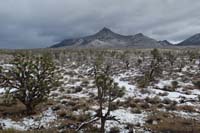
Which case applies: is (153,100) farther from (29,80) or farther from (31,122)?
(31,122)

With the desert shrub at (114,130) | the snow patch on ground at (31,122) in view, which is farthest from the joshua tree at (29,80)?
the desert shrub at (114,130)

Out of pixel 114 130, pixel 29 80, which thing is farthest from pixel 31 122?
pixel 114 130

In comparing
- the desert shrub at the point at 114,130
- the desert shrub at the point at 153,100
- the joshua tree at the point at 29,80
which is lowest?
the desert shrub at the point at 153,100

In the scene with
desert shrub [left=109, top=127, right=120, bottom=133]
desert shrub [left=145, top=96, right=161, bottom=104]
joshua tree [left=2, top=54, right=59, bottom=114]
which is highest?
joshua tree [left=2, top=54, right=59, bottom=114]

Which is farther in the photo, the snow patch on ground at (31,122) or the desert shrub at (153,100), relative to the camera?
the desert shrub at (153,100)

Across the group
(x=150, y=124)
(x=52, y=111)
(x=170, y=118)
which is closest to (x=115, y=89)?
(x=150, y=124)

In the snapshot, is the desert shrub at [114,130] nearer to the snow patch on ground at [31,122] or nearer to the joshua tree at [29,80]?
the snow patch on ground at [31,122]

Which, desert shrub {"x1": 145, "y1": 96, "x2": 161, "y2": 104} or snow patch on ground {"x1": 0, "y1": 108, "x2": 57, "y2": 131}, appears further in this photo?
desert shrub {"x1": 145, "y1": 96, "x2": 161, "y2": 104}

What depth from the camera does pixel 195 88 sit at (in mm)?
22297

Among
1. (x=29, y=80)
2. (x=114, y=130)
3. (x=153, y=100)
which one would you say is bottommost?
(x=153, y=100)

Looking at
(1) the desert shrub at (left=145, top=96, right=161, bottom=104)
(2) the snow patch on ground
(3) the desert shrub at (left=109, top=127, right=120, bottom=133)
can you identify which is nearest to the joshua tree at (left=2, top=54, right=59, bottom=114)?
(2) the snow patch on ground

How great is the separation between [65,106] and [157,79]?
1477 cm

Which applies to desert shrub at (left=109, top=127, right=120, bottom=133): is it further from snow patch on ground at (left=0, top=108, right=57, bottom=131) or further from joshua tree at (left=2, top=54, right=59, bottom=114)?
joshua tree at (left=2, top=54, right=59, bottom=114)

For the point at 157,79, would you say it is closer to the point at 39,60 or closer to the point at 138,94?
the point at 138,94
